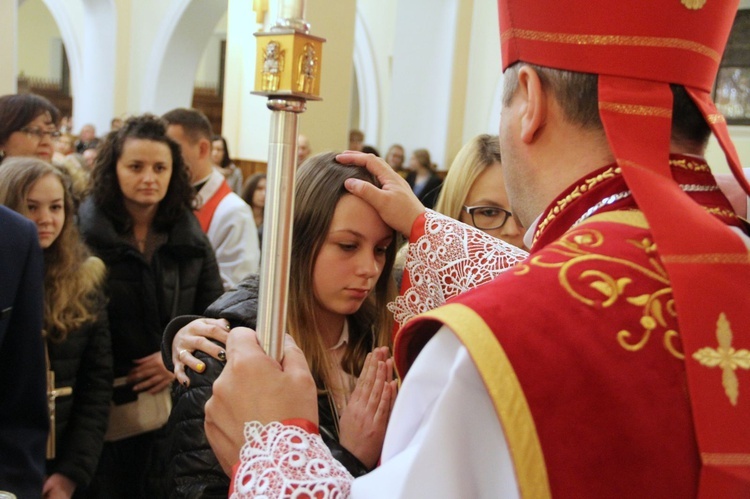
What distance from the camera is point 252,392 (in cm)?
112

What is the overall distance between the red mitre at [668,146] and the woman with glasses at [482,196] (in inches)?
55.1

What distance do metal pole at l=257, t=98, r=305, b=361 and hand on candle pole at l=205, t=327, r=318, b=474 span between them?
5.4 inches

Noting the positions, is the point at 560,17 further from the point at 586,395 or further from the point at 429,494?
Answer: the point at 429,494

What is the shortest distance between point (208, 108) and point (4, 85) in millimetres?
10632

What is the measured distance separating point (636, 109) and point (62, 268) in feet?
7.29

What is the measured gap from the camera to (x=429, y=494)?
0.91 meters

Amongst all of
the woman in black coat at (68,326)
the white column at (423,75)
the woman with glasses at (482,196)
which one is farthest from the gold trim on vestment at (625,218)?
the white column at (423,75)

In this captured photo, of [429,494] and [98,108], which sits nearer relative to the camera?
[429,494]

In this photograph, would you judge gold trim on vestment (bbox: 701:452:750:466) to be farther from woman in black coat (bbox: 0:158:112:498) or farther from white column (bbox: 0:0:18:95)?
white column (bbox: 0:0:18:95)

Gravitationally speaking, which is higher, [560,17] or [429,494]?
[560,17]

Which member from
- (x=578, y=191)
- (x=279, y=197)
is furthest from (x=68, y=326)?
(x=578, y=191)

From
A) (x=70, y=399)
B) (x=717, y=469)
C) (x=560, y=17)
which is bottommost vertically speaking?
(x=70, y=399)

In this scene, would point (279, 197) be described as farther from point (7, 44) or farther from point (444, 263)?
point (7, 44)

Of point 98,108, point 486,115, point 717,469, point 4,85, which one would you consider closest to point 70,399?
point 717,469
